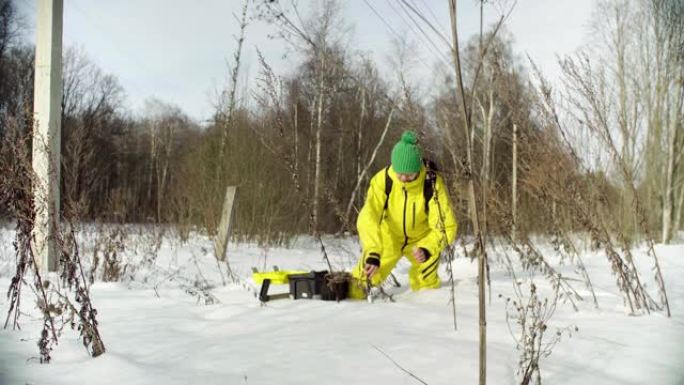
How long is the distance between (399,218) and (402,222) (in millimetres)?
48

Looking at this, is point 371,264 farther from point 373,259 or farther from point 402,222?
point 402,222

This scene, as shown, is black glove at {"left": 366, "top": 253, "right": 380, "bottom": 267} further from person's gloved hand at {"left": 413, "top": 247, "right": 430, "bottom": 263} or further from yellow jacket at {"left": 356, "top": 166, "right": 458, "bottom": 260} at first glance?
person's gloved hand at {"left": 413, "top": 247, "right": 430, "bottom": 263}

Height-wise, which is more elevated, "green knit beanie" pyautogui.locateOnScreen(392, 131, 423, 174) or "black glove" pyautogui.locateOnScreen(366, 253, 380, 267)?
"green knit beanie" pyautogui.locateOnScreen(392, 131, 423, 174)

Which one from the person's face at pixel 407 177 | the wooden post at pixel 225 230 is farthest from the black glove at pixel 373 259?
the wooden post at pixel 225 230

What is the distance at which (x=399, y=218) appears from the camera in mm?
4211

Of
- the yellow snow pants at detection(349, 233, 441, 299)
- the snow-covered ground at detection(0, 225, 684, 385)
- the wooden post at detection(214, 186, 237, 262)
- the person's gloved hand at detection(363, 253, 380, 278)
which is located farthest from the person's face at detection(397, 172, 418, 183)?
the wooden post at detection(214, 186, 237, 262)

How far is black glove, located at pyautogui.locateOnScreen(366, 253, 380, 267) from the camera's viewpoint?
375 centimetres

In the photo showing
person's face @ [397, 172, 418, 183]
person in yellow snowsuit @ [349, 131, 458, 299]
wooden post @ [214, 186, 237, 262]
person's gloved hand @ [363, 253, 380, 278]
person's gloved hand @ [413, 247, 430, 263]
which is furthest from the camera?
wooden post @ [214, 186, 237, 262]

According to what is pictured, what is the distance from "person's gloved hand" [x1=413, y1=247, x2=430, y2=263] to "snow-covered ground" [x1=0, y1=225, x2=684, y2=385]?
68cm

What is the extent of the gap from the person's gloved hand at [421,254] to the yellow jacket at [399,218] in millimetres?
47

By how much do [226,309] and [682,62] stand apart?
3.27 metres

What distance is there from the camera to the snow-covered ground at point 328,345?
167 cm

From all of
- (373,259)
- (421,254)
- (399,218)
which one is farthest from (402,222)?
(373,259)

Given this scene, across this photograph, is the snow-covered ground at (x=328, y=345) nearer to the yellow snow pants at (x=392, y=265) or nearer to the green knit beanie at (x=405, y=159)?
the yellow snow pants at (x=392, y=265)
